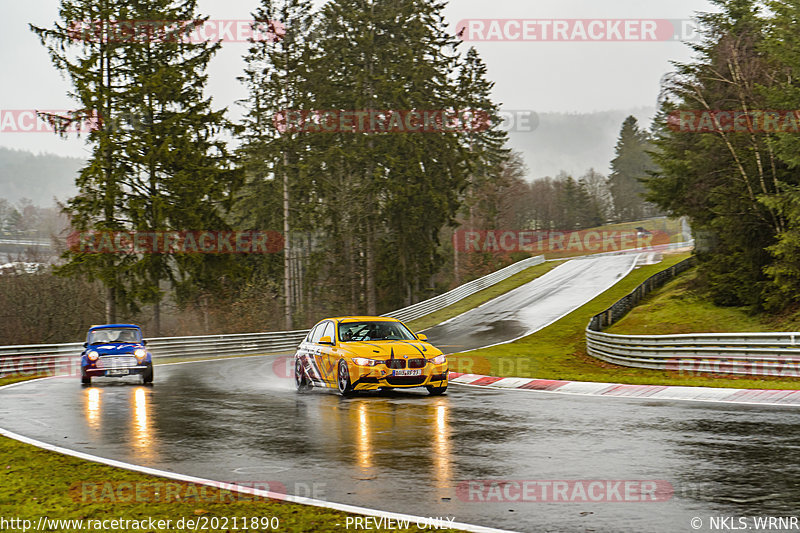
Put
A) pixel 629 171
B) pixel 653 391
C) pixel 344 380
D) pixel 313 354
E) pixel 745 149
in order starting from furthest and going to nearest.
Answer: pixel 629 171
pixel 745 149
pixel 313 354
pixel 344 380
pixel 653 391

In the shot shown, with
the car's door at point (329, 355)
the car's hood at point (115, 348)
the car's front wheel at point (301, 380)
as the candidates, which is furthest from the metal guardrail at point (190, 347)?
the car's door at point (329, 355)

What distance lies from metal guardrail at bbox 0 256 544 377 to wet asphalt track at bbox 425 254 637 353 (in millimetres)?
3219

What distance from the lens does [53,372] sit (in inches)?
1195

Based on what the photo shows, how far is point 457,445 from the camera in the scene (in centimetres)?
998

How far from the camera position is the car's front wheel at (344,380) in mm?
15984

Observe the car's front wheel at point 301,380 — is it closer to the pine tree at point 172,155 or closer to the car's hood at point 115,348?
the car's hood at point 115,348

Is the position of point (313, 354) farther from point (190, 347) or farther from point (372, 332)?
point (190, 347)

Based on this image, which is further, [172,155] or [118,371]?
[172,155]

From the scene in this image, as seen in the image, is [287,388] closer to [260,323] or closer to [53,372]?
[53,372]

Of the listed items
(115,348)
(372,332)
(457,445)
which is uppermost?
(372,332)

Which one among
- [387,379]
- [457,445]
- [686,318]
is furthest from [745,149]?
[457,445]

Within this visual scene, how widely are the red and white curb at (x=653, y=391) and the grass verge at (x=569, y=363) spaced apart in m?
1.16

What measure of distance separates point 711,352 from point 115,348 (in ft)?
51.3

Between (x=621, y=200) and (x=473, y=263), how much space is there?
88881mm
